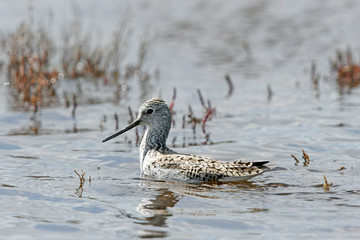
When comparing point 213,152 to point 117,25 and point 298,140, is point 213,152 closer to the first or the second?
point 298,140

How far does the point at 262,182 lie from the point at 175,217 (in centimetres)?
189

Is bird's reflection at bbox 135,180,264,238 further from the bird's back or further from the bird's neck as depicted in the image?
the bird's neck

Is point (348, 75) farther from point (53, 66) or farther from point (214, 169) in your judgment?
point (214, 169)

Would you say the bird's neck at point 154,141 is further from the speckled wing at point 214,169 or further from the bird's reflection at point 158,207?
the bird's reflection at point 158,207

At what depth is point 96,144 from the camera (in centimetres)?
1117

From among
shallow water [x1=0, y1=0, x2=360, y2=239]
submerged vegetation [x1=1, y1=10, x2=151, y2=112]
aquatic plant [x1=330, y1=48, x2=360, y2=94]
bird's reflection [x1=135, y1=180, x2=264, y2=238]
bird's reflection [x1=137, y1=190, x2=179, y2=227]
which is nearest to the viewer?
bird's reflection [x1=135, y1=180, x2=264, y2=238]

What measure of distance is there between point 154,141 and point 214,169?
4.88 feet

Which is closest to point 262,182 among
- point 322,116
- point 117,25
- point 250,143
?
point 250,143

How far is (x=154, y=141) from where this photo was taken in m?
9.85

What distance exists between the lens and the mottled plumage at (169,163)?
8.58 meters

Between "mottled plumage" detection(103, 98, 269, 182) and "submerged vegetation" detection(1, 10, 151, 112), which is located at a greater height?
"submerged vegetation" detection(1, 10, 151, 112)

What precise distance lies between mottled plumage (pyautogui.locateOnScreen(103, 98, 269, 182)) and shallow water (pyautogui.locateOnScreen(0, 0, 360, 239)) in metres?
0.16

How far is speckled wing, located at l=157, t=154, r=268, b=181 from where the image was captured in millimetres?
8539

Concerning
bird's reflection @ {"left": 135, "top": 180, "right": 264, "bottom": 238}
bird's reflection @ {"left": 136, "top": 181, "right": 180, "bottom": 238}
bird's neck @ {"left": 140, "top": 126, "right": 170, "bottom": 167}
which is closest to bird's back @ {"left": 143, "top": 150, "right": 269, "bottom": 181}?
bird's reflection @ {"left": 135, "top": 180, "right": 264, "bottom": 238}
